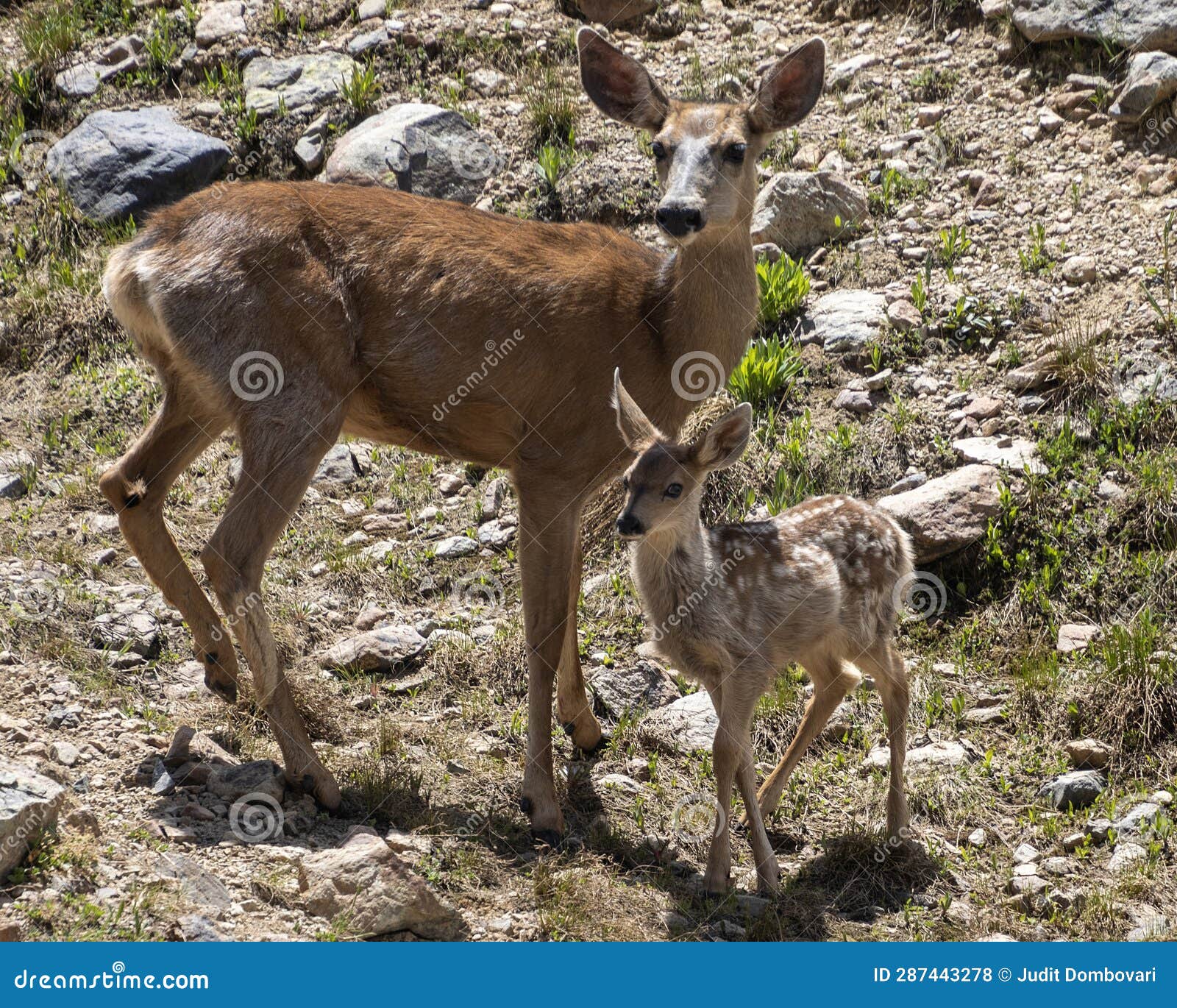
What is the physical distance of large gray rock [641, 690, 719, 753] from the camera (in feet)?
23.9

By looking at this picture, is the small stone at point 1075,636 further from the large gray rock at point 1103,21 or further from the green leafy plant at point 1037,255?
the large gray rock at point 1103,21

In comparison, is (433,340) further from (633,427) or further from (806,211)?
(806,211)

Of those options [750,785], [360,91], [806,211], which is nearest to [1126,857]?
[750,785]

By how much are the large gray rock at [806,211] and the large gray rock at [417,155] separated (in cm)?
225

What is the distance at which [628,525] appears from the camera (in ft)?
19.5

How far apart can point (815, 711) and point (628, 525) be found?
1557 mm

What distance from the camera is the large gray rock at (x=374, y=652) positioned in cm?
777

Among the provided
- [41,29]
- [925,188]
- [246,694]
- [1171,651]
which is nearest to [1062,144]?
[925,188]

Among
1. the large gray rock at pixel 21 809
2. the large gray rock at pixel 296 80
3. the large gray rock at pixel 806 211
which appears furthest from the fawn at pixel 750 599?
the large gray rock at pixel 296 80

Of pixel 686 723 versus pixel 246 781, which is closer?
pixel 246 781

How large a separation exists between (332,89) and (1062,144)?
220 inches

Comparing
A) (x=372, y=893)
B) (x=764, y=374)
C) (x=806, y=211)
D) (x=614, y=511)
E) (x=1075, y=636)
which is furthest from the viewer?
(x=806, y=211)

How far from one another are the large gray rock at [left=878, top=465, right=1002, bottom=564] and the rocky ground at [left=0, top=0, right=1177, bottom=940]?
0.07ft

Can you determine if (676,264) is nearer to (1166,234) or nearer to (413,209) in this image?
(413,209)
